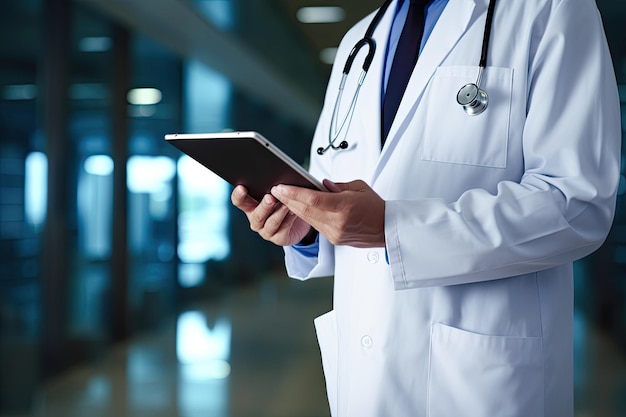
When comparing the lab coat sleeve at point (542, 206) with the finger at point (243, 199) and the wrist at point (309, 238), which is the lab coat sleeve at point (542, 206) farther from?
the wrist at point (309, 238)

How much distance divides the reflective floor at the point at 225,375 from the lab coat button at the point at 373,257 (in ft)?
7.53

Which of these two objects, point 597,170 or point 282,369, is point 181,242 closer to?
point 282,369

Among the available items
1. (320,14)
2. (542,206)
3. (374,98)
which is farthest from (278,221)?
(320,14)

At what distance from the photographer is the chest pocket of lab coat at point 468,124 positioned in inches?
43.3

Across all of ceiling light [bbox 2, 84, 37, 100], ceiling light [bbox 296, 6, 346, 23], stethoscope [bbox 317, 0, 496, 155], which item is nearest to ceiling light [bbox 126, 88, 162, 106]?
ceiling light [bbox 2, 84, 37, 100]

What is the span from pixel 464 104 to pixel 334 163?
356 millimetres

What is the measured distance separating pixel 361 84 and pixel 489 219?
502 millimetres

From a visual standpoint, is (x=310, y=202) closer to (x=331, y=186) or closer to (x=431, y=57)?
(x=331, y=186)

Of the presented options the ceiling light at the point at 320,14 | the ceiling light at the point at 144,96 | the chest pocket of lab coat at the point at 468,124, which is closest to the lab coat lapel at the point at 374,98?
the chest pocket of lab coat at the point at 468,124

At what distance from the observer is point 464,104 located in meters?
1.10

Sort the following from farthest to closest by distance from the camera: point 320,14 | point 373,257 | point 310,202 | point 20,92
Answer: point 320,14
point 20,92
point 373,257
point 310,202

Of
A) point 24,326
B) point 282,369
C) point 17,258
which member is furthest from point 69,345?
point 282,369

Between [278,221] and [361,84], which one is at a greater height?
[361,84]

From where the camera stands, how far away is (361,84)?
137cm
